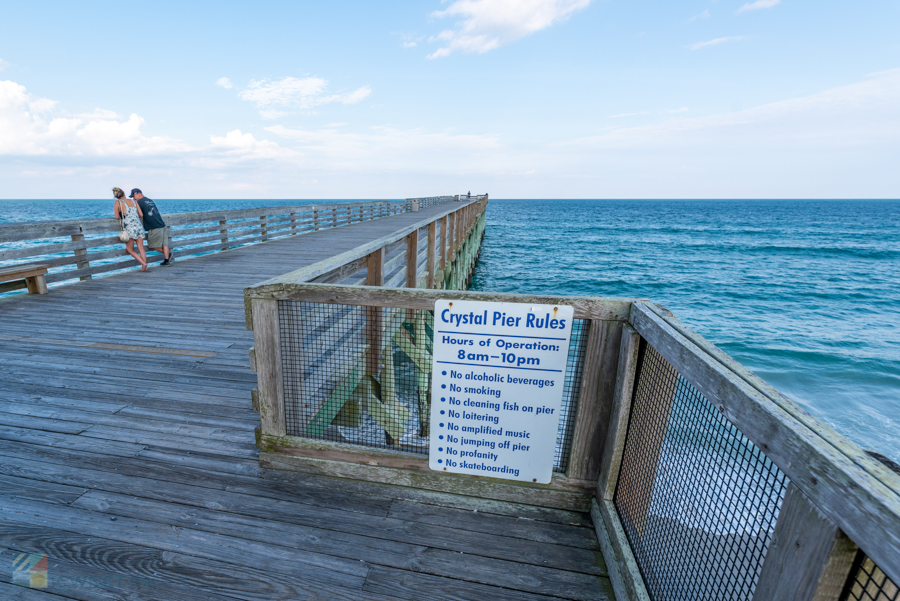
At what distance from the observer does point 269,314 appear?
257 centimetres

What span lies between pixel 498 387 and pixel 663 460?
32.6 inches

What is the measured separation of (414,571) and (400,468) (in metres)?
0.63

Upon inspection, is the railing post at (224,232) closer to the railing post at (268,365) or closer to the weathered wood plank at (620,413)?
the railing post at (268,365)

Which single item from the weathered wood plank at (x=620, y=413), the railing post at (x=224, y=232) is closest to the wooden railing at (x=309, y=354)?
the weathered wood plank at (x=620, y=413)

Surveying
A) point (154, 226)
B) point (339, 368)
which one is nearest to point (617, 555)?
point (339, 368)

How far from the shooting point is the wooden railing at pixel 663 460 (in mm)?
994

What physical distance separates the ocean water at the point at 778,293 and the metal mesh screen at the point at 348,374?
9.65 m

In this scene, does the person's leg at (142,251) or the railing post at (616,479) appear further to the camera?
the person's leg at (142,251)

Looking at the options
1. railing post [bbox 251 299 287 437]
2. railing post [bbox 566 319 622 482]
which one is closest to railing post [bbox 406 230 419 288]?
railing post [bbox 251 299 287 437]

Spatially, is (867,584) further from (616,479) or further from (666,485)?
(616,479)

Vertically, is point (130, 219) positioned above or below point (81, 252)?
above

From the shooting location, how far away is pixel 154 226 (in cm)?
838

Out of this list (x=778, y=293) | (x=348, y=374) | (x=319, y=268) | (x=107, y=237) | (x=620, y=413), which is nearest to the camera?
(x=620, y=413)

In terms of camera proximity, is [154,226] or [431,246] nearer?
[431,246]
